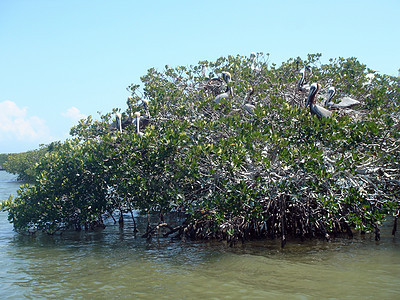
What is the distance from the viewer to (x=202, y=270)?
28.5 ft

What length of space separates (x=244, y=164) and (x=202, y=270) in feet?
9.40

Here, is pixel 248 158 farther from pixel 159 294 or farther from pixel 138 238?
pixel 138 238

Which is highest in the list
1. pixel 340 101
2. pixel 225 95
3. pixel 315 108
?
pixel 225 95

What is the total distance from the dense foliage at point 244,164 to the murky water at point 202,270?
76 cm

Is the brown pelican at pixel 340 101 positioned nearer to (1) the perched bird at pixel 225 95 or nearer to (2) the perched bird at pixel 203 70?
(1) the perched bird at pixel 225 95

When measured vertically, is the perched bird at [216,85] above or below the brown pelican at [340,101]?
above

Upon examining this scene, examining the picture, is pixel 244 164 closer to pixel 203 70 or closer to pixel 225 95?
pixel 225 95

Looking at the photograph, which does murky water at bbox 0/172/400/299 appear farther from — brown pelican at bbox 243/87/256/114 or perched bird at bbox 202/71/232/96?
perched bird at bbox 202/71/232/96

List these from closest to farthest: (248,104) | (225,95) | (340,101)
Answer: (340,101), (248,104), (225,95)

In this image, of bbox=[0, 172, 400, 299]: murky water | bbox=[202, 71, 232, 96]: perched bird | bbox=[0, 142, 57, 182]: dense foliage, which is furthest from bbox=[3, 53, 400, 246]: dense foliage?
bbox=[0, 142, 57, 182]: dense foliage

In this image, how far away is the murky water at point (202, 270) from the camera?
24.1 feet

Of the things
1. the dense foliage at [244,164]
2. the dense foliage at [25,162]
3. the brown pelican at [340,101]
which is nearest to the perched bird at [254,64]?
the dense foliage at [244,164]

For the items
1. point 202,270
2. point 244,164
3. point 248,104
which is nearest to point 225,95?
point 248,104

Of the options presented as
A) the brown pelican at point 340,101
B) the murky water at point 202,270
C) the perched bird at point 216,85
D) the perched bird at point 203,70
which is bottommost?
the murky water at point 202,270
